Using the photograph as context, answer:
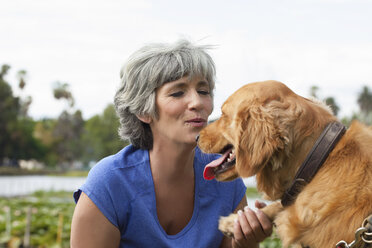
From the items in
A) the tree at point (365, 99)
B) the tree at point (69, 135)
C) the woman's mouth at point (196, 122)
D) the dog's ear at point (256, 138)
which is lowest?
the tree at point (69, 135)

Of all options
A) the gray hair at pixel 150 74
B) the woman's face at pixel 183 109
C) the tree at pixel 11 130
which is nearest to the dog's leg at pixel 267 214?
the woman's face at pixel 183 109

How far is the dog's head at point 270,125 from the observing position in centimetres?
264

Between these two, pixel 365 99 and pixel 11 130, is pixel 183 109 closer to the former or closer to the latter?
pixel 11 130

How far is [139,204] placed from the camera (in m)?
3.39

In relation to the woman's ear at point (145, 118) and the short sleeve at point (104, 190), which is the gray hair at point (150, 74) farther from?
the short sleeve at point (104, 190)

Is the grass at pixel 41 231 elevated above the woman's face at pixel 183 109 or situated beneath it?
situated beneath

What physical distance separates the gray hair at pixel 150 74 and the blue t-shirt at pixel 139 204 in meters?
0.22

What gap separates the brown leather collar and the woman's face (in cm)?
98

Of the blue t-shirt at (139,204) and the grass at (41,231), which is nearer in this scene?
the blue t-shirt at (139,204)

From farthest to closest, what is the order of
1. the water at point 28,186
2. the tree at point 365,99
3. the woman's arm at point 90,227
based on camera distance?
the tree at point 365,99, the water at point 28,186, the woman's arm at point 90,227

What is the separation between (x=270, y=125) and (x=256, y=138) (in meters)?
0.12

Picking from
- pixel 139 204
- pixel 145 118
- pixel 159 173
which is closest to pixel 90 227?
pixel 139 204

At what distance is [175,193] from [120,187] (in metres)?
0.50

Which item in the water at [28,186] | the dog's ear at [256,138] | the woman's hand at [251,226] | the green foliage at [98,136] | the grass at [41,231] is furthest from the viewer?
the green foliage at [98,136]
